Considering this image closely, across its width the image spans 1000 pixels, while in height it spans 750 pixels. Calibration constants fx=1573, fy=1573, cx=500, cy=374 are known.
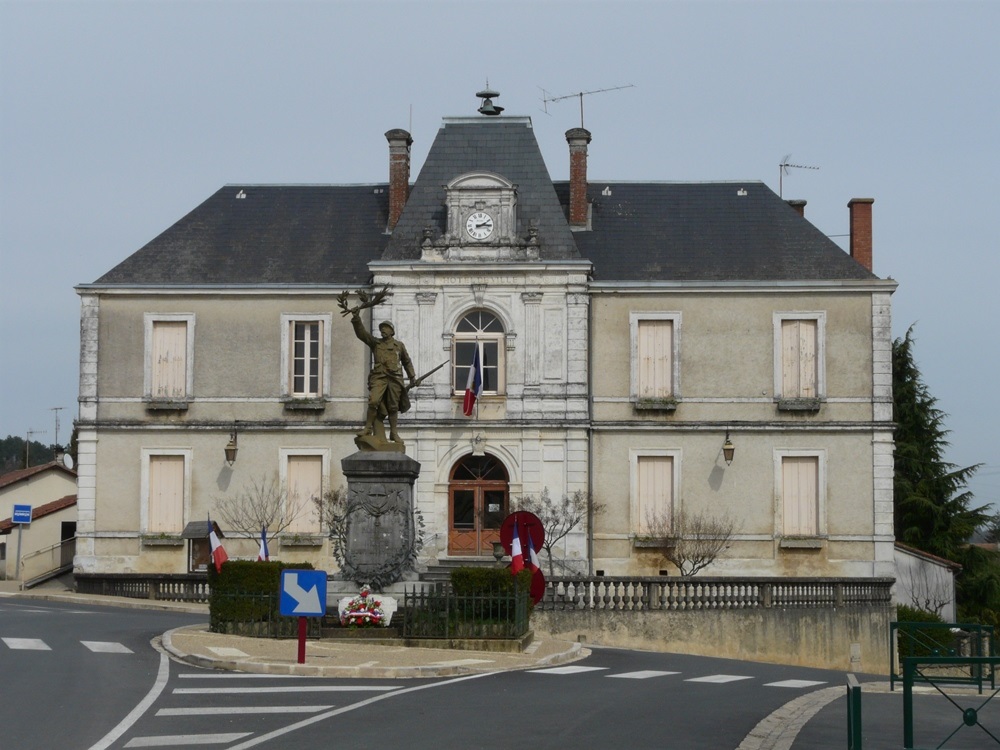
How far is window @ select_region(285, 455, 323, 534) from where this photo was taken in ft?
128

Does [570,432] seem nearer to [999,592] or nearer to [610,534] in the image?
[610,534]

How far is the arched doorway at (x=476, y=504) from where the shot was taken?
1511 inches

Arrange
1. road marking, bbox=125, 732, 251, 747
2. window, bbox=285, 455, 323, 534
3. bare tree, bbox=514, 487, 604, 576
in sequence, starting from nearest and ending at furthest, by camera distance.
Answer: road marking, bbox=125, 732, 251, 747, bare tree, bbox=514, 487, 604, 576, window, bbox=285, 455, 323, 534

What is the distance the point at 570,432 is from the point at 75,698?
22938mm

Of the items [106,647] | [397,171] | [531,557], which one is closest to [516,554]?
[531,557]

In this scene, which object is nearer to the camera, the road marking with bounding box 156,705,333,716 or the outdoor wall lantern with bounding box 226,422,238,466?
the road marking with bounding box 156,705,333,716

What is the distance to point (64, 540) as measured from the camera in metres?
49.0

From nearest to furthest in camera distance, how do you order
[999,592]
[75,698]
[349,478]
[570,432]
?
[75,698] → [349,478] → [570,432] → [999,592]

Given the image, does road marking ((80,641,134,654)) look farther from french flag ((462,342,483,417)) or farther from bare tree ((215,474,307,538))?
bare tree ((215,474,307,538))

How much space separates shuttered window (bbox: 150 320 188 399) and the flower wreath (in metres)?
17.9

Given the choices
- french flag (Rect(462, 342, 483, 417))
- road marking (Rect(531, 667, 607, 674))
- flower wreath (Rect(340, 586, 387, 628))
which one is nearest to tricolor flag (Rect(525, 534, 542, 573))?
flower wreath (Rect(340, 586, 387, 628))

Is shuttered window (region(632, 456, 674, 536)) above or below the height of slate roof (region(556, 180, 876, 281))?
below

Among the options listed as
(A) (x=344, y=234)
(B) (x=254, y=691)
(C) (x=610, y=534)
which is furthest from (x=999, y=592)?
(B) (x=254, y=691)

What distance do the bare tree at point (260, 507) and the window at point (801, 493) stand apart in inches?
468
